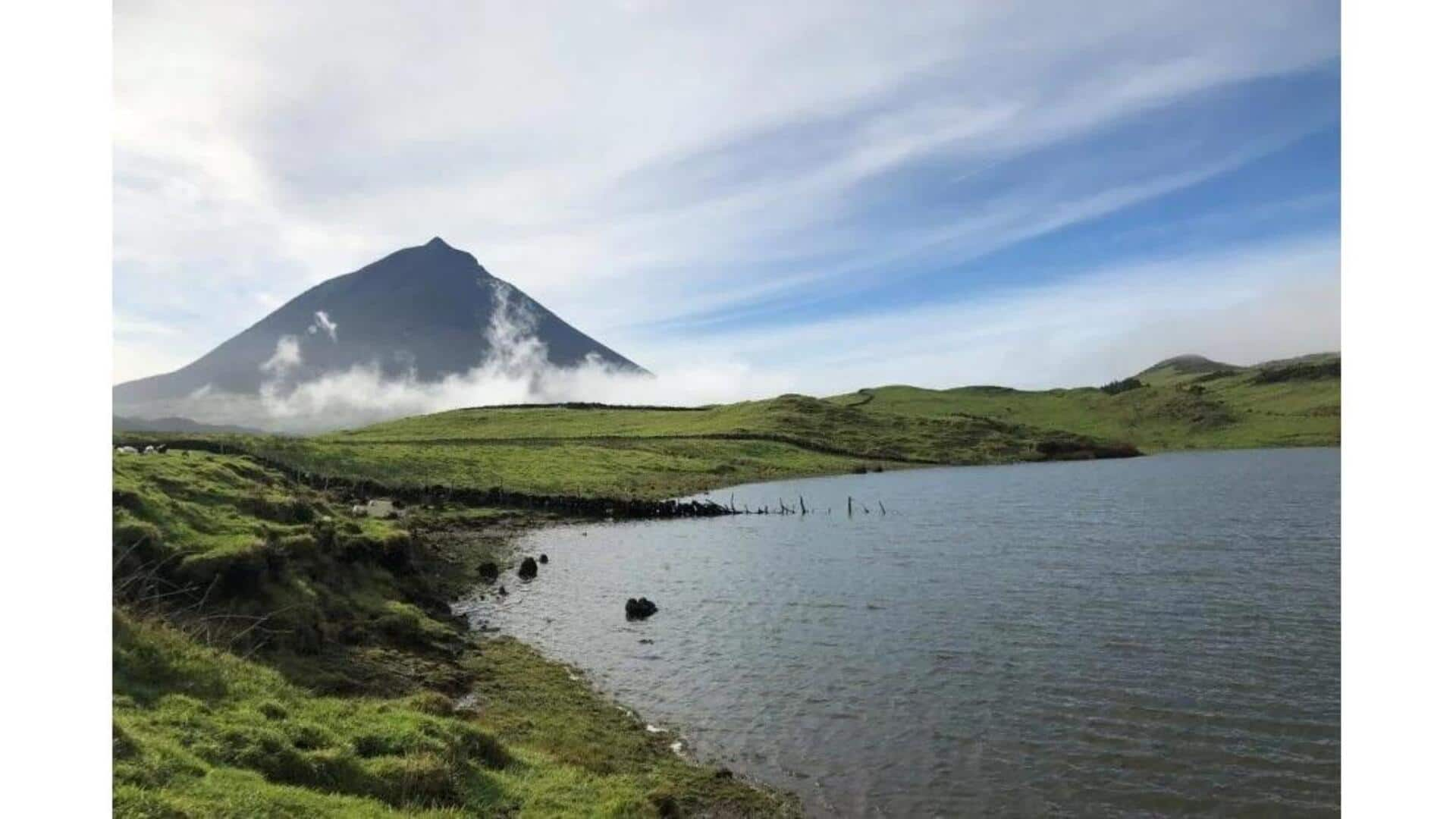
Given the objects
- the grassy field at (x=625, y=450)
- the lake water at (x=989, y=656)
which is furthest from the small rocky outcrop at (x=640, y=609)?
the grassy field at (x=625, y=450)

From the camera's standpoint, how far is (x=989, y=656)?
29656 millimetres

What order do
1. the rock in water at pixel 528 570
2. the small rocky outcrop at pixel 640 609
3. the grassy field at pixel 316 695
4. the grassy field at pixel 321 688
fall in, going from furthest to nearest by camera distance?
the rock in water at pixel 528 570
the small rocky outcrop at pixel 640 609
the grassy field at pixel 321 688
the grassy field at pixel 316 695

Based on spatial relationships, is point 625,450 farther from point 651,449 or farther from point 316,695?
point 316,695

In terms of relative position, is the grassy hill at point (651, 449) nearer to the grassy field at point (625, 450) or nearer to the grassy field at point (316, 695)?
the grassy field at point (625, 450)

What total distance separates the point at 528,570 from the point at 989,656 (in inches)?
1148

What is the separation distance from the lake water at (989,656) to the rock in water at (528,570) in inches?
27.4

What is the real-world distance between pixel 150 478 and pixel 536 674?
54.6 ft

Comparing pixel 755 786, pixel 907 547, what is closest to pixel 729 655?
pixel 755 786

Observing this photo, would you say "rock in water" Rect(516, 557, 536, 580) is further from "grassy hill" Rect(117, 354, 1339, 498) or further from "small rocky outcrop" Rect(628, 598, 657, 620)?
"grassy hill" Rect(117, 354, 1339, 498)

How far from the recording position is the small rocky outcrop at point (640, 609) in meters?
37.4

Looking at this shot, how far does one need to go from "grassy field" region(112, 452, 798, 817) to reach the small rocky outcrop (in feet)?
22.4

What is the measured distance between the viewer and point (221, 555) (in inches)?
979

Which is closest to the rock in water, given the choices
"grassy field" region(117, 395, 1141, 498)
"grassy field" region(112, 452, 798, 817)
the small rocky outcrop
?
"grassy field" region(112, 452, 798, 817)
